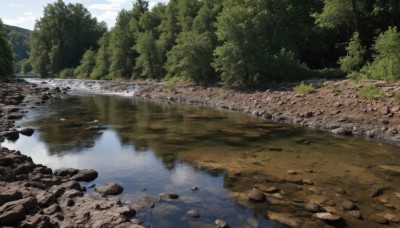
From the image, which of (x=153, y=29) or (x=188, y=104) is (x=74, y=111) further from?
(x=153, y=29)

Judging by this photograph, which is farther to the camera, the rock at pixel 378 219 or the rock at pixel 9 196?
the rock at pixel 378 219

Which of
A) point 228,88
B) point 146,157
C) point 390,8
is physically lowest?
point 146,157

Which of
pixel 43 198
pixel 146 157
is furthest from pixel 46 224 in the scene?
pixel 146 157

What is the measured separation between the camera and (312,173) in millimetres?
13602

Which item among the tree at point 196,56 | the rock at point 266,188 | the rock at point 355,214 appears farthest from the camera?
the tree at point 196,56

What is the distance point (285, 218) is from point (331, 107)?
17111 mm

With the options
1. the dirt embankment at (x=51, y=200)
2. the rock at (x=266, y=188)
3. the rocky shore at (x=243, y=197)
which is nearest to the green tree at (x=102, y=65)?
the rocky shore at (x=243, y=197)

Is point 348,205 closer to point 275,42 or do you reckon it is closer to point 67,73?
point 275,42

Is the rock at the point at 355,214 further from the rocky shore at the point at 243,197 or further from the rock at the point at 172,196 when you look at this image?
the rock at the point at 172,196

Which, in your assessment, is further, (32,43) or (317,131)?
(32,43)

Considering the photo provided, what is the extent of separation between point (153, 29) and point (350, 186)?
248 ft

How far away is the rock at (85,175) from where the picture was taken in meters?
12.8

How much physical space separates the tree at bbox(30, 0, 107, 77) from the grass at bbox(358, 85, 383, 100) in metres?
94.2

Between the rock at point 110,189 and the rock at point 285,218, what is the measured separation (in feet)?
16.8
